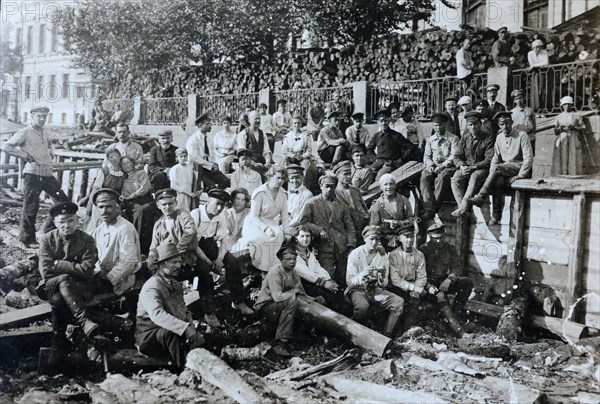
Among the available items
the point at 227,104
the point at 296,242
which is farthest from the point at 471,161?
the point at 227,104

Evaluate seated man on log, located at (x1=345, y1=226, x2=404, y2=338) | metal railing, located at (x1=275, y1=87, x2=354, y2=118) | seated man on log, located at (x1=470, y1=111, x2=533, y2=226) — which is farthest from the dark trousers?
metal railing, located at (x1=275, y1=87, x2=354, y2=118)

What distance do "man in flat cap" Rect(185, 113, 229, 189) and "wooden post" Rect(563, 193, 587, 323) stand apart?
4.02 metres

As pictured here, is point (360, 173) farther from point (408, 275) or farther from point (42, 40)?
point (42, 40)

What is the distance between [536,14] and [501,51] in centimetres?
274

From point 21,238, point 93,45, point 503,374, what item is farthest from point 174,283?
point 93,45

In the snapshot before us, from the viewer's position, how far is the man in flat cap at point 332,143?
768 centimetres

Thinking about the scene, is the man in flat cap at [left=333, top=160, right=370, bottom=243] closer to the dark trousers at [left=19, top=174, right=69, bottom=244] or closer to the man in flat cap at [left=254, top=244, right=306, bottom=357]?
the man in flat cap at [left=254, top=244, right=306, bottom=357]

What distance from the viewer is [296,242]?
5.49 meters

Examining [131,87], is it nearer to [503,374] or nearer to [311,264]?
[311,264]

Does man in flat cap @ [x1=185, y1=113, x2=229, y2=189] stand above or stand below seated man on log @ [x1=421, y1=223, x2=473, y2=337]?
above

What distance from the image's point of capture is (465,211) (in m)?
6.04

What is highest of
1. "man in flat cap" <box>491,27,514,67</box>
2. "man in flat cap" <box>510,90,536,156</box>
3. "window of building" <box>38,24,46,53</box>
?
"man in flat cap" <box>491,27,514,67</box>

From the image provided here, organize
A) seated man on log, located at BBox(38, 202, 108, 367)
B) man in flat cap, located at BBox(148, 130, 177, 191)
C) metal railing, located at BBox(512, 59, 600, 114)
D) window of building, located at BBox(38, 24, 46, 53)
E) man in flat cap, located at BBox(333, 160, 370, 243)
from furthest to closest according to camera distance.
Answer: man in flat cap, located at BBox(148, 130, 177, 191) < metal railing, located at BBox(512, 59, 600, 114) < window of building, located at BBox(38, 24, 46, 53) < man in flat cap, located at BBox(333, 160, 370, 243) < seated man on log, located at BBox(38, 202, 108, 367)

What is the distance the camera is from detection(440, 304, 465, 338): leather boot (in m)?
5.38
